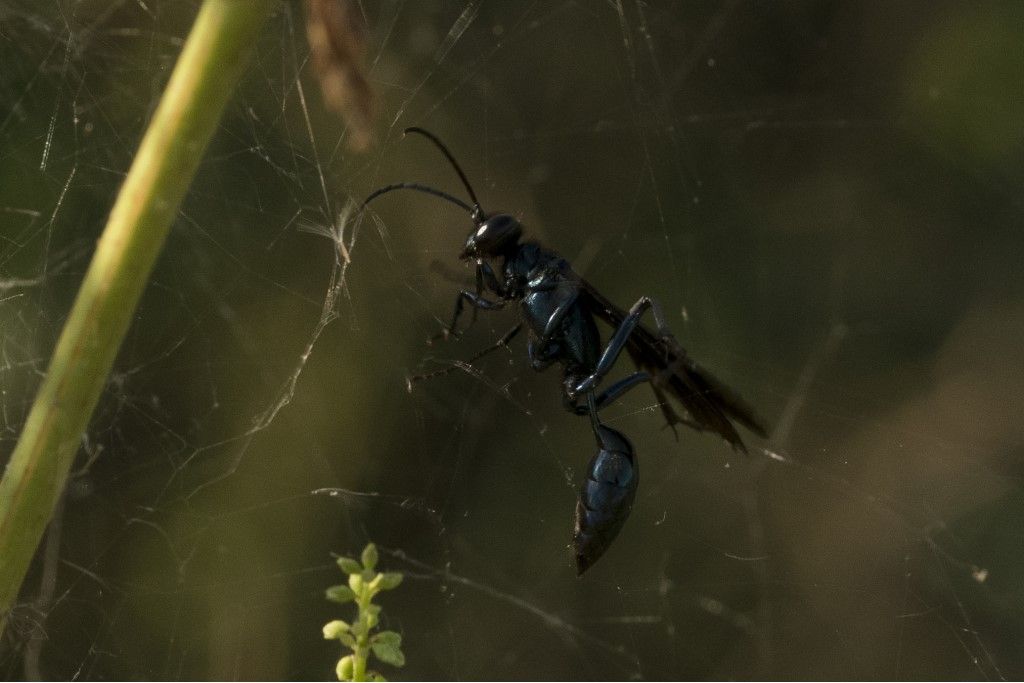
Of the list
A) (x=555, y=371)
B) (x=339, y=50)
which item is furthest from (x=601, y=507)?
(x=555, y=371)

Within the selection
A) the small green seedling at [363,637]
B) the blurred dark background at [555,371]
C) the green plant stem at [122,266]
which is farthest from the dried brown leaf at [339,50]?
the blurred dark background at [555,371]

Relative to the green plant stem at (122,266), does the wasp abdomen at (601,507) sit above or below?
below

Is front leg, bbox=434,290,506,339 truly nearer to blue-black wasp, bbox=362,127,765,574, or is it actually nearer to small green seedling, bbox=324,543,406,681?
blue-black wasp, bbox=362,127,765,574

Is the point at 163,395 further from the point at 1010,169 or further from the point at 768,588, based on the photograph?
the point at 1010,169

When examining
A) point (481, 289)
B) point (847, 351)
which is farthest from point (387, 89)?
point (847, 351)

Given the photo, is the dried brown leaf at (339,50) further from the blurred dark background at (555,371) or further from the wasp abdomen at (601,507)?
the blurred dark background at (555,371)

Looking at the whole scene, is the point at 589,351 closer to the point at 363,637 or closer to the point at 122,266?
the point at 363,637
